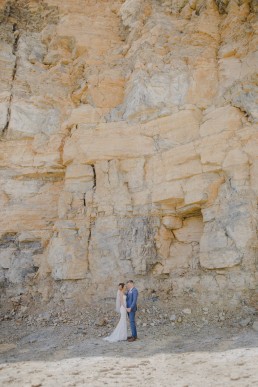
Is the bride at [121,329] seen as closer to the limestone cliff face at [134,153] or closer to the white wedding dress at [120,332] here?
the white wedding dress at [120,332]

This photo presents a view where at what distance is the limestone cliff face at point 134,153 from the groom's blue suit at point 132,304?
6.24ft

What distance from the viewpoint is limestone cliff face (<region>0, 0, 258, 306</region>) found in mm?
9711

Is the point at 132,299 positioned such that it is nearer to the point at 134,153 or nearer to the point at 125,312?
the point at 125,312

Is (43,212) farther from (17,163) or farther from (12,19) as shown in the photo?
(12,19)

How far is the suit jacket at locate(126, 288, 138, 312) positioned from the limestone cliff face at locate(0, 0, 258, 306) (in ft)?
6.19

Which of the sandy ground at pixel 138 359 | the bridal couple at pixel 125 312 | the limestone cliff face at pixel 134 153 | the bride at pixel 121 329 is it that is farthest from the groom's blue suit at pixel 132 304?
the limestone cliff face at pixel 134 153

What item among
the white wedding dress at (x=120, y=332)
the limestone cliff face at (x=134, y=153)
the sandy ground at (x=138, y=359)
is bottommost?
the sandy ground at (x=138, y=359)

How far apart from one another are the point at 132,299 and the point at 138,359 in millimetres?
1786

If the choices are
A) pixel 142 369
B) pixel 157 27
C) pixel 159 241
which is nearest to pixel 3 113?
pixel 157 27

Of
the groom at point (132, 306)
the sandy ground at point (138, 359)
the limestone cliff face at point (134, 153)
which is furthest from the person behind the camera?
the limestone cliff face at point (134, 153)

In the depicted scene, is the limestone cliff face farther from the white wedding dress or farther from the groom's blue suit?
the white wedding dress

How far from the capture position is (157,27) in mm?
12547

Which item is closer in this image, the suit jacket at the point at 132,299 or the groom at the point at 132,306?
the groom at the point at 132,306

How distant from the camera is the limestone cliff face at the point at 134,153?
9.71 meters
